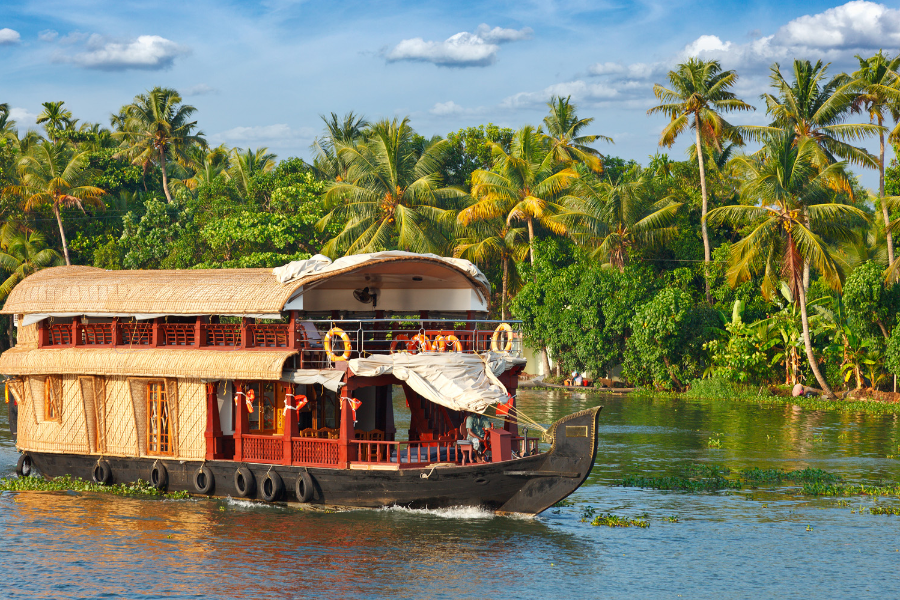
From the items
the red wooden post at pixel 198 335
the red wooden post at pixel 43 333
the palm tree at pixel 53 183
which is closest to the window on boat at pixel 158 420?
the red wooden post at pixel 198 335

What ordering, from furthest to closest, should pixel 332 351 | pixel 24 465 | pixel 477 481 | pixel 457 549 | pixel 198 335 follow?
pixel 24 465 → pixel 198 335 → pixel 332 351 → pixel 477 481 → pixel 457 549

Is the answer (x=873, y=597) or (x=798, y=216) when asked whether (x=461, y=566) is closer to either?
(x=873, y=597)

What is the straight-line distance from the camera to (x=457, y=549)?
549 inches

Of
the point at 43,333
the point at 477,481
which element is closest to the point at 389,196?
the point at 43,333

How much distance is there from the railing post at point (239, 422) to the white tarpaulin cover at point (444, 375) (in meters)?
2.40

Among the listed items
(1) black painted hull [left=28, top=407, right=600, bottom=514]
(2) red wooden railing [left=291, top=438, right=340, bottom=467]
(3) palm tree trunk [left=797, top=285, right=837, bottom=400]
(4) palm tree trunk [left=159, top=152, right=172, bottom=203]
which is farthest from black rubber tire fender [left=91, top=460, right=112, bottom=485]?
(4) palm tree trunk [left=159, top=152, right=172, bottom=203]

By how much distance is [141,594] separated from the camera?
485 inches

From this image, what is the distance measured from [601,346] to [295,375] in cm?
2255

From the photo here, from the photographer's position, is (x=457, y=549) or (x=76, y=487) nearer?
(x=457, y=549)

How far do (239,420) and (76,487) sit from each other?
3691mm

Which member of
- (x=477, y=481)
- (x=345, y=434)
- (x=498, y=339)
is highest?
(x=498, y=339)

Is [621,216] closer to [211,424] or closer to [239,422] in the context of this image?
[239,422]

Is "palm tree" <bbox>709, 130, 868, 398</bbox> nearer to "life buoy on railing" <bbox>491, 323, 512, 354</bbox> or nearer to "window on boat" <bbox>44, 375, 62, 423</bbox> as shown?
"life buoy on railing" <bbox>491, 323, 512, 354</bbox>

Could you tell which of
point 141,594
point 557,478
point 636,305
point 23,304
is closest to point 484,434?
point 557,478
